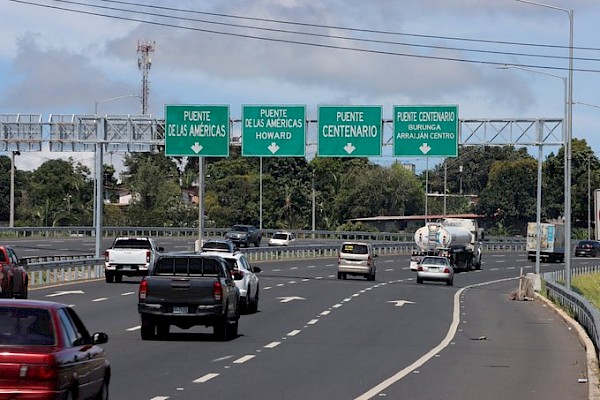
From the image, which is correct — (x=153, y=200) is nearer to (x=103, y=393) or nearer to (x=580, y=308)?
(x=580, y=308)

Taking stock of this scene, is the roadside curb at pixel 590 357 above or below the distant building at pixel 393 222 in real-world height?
below

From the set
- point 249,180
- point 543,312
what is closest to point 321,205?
point 249,180

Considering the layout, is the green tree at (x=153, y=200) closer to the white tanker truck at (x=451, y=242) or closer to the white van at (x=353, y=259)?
the white tanker truck at (x=451, y=242)

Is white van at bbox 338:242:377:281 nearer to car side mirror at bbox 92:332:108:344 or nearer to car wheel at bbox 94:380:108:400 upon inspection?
car wheel at bbox 94:380:108:400

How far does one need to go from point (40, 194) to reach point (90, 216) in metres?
9.85

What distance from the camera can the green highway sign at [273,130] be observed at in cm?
5475

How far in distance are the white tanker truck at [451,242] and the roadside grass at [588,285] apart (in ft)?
27.4

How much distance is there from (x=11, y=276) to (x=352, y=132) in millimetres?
24572

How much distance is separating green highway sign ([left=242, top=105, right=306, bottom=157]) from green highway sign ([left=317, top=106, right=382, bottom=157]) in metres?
1.08

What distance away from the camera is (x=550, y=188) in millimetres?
137500

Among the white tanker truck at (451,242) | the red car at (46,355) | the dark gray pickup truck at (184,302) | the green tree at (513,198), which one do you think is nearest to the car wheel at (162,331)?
the dark gray pickup truck at (184,302)

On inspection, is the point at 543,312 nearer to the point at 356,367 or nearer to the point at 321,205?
the point at 356,367

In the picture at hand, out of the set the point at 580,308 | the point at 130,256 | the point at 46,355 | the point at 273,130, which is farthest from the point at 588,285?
the point at 46,355

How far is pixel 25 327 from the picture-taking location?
1168cm
